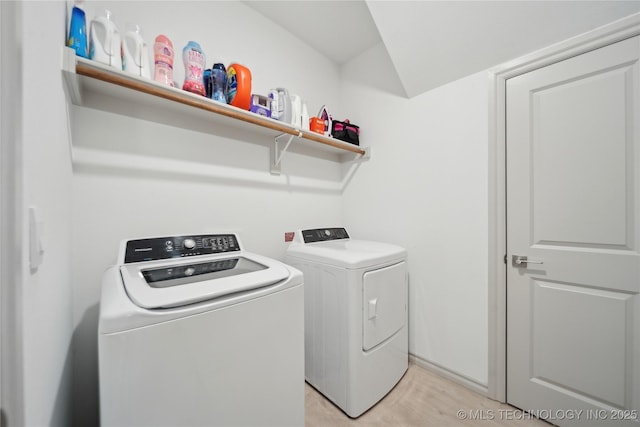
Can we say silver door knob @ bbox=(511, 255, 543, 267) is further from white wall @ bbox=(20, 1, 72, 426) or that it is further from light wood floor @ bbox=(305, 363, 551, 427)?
white wall @ bbox=(20, 1, 72, 426)

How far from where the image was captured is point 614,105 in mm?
1201

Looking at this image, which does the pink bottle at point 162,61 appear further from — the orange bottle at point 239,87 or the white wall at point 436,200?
the white wall at point 436,200

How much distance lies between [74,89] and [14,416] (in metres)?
1.22

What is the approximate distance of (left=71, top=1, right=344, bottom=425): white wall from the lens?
1.19 metres

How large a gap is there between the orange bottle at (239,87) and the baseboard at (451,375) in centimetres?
230

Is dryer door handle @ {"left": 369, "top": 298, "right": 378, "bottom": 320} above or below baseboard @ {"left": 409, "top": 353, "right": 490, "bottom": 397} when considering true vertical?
above

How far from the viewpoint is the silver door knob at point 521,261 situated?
1.42m

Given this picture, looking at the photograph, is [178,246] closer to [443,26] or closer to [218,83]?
[218,83]

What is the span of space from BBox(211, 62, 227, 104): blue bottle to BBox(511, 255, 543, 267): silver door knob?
208 cm

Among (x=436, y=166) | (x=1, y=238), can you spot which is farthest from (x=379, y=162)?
(x=1, y=238)

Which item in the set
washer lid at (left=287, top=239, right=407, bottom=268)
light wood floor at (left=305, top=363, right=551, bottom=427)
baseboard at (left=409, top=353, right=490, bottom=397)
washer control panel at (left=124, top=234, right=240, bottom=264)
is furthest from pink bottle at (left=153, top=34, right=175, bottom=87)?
baseboard at (left=409, top=353, right=490, bottom=397)

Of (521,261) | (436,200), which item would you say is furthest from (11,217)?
(521,261)

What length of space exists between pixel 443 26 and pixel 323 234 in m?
1.70

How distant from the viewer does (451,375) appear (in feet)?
5.63
